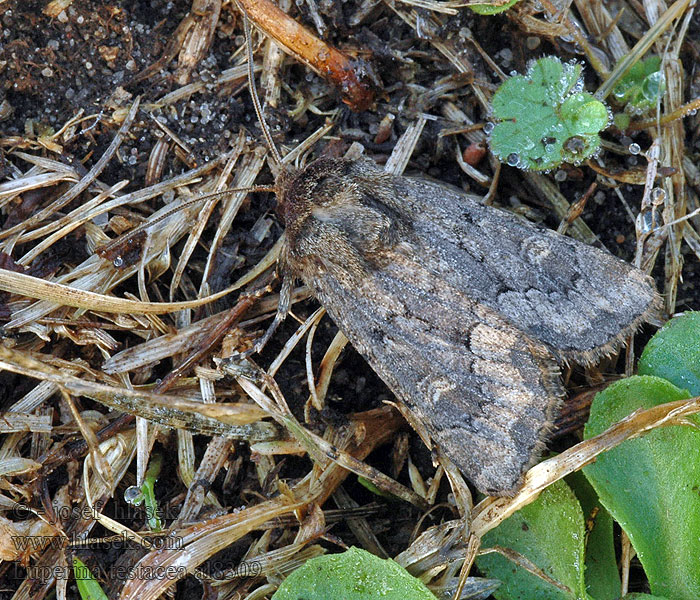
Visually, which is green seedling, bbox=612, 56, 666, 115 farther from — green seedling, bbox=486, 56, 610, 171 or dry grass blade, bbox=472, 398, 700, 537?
dry grass blade, bbox=472, 398, 700, 537

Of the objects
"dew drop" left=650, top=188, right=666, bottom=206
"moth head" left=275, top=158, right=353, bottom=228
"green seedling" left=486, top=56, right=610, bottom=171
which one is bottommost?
"dew drop" left=650, top=188, right=666, bottom=206

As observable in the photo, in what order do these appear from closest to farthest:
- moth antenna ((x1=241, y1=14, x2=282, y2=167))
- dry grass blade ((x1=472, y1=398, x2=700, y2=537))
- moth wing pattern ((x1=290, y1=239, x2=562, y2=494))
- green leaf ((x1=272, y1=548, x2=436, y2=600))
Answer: green leaf ((x1=272, y1=548, x2=436, y2=600)) → dry grass blade ((x1=472, y1=398, x2=700, y2=537)) → moth wing pattern ((x1=290, y1=239, x2=562, y2=494)) → moth antenna ((x1=241, y1=14, x2=282, y2=167))

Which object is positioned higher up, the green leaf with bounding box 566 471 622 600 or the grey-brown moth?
the grey-brown moth

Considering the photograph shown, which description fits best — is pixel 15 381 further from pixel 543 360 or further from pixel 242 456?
pixel 543 360

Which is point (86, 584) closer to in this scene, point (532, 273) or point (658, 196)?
point (532, 273)

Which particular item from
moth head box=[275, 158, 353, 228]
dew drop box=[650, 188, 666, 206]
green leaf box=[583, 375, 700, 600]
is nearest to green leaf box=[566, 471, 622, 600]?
green leaf box=[583, 375, 700, 600]

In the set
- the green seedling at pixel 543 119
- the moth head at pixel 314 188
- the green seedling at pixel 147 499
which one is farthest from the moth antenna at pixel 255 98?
the green seedling at pixel 147 499

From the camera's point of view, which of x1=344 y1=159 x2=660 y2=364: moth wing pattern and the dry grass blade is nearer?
the dry grass blade

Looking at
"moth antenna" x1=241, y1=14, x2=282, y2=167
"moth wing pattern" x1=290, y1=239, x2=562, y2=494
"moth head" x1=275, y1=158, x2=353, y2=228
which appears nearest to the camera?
"moth wing pattern" x1=290, y1=239, x2=562, y2=494
